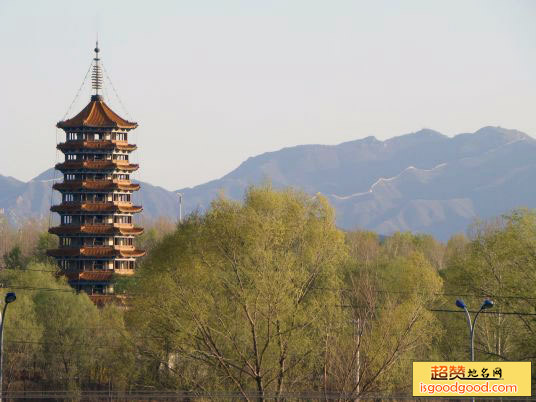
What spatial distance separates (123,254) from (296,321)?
2922 inches

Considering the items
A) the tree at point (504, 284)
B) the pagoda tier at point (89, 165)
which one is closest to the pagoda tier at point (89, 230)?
the pagoda tier at point (89, 165)

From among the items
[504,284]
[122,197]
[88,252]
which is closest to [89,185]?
[122,197]

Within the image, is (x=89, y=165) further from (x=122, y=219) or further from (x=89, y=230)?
(x=89, y=230)

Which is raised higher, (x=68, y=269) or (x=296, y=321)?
(x=68, y=269)

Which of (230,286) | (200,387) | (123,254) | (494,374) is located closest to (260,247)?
(230,286)

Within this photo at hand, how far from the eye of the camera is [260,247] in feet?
232

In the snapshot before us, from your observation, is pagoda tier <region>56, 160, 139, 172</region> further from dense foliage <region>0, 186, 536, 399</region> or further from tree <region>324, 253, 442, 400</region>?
tree <region>324, 253, 442, 400</region>

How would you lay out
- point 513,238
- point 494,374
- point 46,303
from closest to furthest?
point 494,374 → point 513,238 → point 46,303

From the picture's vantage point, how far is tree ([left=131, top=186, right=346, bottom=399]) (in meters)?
69.5

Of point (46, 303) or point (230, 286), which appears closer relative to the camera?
point (230, 286)

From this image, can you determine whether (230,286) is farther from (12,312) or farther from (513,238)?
(12,312)

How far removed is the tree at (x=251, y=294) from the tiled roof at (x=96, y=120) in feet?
228

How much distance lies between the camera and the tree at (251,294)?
228 feet

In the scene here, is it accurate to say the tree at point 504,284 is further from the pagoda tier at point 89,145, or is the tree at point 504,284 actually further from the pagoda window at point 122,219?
the pagoda tier at point 89,145
